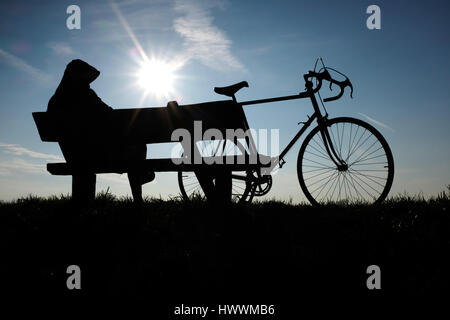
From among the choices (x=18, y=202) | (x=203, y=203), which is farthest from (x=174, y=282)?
(x=18, y=202)

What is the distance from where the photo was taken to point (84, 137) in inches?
186

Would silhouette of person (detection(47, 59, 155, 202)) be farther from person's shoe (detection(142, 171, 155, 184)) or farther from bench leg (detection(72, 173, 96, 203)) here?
person's shoe (detection(142, 171, 155, 184))

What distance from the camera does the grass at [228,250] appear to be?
2.50 meters

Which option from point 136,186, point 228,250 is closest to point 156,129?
point 136,186

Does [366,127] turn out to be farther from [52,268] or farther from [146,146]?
[52,268]

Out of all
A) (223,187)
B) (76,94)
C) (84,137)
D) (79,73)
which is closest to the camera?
(223,187)

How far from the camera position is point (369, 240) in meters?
3.15

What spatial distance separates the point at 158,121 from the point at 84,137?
109cm

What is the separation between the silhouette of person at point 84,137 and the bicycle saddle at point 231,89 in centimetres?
149

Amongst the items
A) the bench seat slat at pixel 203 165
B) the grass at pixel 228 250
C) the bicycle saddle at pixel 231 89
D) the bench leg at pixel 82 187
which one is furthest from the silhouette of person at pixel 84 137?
the bicycle saddle at pixel 231 89

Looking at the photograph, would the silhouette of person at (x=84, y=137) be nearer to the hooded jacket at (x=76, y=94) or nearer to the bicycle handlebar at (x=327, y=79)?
the hooded jacket at (x=76, y=94)

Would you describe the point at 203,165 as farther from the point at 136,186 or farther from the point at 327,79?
the point at 327,79
